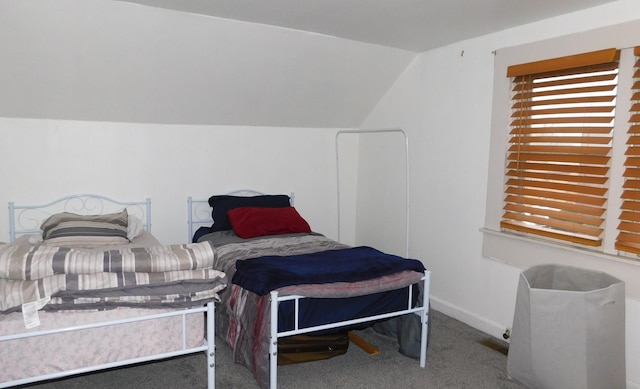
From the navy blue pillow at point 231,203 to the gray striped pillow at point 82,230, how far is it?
2.52ft

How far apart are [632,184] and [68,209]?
12.3ft

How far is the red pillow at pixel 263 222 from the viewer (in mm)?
3816

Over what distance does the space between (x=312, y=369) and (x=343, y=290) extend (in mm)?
616

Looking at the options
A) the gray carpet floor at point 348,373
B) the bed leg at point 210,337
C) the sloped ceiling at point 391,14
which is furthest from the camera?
the sloped ceiling at point 391,14

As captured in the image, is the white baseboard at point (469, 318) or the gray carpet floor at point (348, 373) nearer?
the gray carpet floor at point (348, 373)

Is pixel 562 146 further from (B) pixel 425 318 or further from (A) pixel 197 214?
(A) pixel 197 214

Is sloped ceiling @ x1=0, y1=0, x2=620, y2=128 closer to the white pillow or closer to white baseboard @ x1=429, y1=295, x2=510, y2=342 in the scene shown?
the white pillow

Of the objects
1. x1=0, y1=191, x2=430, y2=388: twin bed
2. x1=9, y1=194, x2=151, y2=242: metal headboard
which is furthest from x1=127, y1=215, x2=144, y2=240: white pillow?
x1=9, y1=194, x2=151, y2=242: metal headboard

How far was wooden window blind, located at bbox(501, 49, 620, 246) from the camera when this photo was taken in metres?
2.78

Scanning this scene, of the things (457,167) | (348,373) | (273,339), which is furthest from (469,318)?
(273,339)

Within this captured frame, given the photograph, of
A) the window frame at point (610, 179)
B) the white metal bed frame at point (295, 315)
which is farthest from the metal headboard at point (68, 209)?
the window frame at point (610, 179)

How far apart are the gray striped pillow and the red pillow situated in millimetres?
836

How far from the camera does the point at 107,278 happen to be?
202 centimetres

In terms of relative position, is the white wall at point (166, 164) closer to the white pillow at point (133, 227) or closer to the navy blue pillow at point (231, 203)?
the navy blue pillow at point (231, 203)
